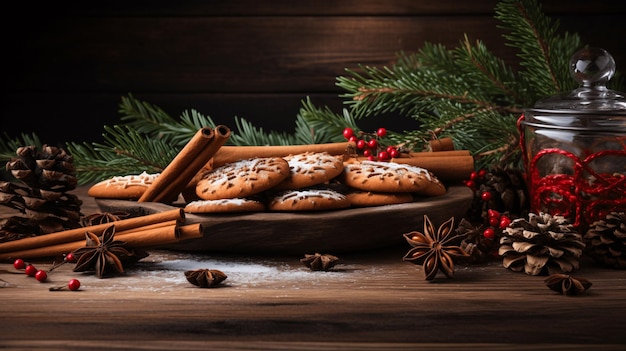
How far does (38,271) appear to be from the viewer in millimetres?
851

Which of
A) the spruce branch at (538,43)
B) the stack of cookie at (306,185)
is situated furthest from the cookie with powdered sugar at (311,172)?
the spruce branch at (538,43)

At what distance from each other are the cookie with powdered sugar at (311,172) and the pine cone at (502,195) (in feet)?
0.85

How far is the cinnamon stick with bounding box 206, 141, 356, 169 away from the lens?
105cm

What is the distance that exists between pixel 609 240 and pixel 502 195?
9.0 inches

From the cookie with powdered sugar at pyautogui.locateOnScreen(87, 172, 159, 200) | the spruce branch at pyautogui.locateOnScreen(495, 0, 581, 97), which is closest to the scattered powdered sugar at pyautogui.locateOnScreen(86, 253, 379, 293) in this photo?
the cookie with powdered sugar at pyautogui.locateOnScreen(87, 172, 159, 200)

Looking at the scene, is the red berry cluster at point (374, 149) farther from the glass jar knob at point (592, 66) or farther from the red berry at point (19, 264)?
the red berry at point (19, 264)

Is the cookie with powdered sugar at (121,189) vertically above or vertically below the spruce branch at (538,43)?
below

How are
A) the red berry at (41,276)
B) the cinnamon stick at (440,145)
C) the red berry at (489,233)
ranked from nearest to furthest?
1. the red berry at (41,276)
2. the red berry at (489,233)
3. the cinnamon stick at (440,145)

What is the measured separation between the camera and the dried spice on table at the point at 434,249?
0.84 m

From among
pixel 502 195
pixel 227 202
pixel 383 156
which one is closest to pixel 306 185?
pixel 227 202

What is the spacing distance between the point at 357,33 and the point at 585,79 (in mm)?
970

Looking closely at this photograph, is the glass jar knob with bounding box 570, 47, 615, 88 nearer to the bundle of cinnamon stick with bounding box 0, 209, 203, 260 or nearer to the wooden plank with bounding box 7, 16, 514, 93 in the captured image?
the bundle of cinnamon stick with bounding box 0, 209, 203, 260

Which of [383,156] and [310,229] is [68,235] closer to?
[310,229]

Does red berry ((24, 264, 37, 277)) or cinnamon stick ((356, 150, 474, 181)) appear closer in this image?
red berry ((24, 264, 37, 277))
